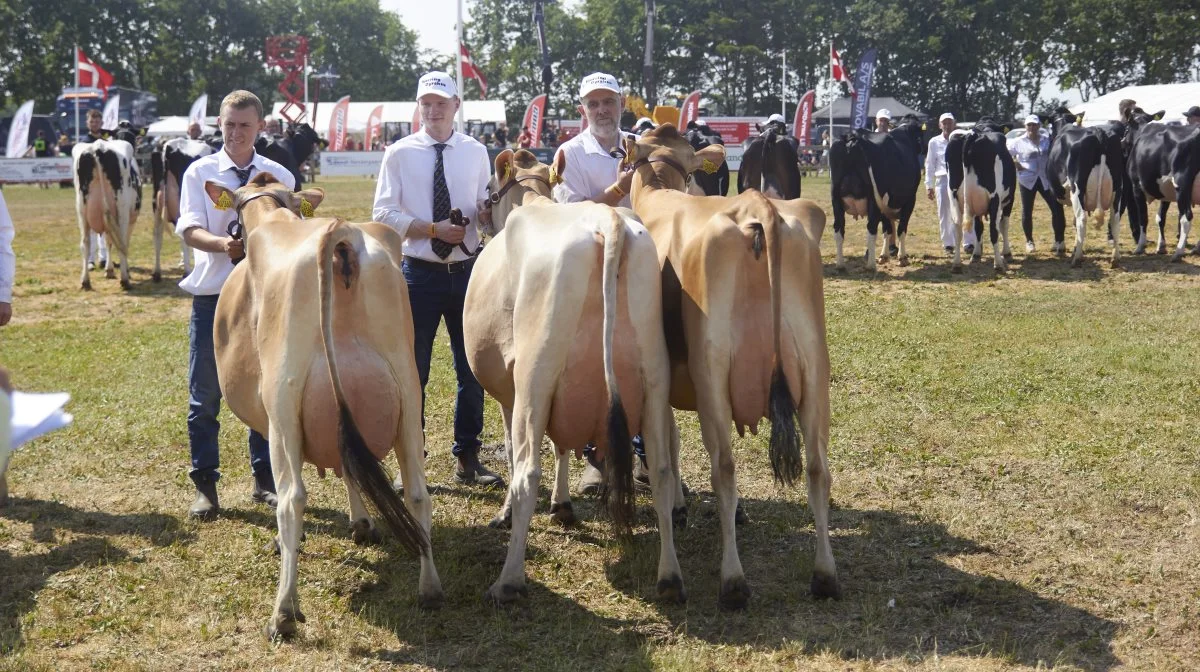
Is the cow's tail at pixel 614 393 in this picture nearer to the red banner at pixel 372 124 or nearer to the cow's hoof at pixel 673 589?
the cow's hoof at pixel 673 589

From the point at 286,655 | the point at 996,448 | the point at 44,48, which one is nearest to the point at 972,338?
the point at 996,448

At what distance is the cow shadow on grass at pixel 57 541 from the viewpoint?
17.2 feet

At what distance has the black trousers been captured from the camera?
53.9ft

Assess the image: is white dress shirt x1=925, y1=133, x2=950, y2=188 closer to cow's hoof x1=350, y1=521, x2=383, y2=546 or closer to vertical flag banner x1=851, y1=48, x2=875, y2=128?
cow's hoof x1=350, y1=521, x2=383, y2=546

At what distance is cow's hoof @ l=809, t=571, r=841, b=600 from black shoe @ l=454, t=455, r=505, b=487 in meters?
2.47

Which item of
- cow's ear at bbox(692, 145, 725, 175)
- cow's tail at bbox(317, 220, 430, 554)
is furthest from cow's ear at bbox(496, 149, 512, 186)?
cow's tail at bbox(317, 220, 430, 554)

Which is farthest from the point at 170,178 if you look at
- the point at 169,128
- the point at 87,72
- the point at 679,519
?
the point at 169,128

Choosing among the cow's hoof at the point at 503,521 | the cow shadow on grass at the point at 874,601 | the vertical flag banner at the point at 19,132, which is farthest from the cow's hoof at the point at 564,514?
the vertical flag banner at the point at 19,132

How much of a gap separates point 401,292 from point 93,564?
7.68ft

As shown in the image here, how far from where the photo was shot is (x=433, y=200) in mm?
6410

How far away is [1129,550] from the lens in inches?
214

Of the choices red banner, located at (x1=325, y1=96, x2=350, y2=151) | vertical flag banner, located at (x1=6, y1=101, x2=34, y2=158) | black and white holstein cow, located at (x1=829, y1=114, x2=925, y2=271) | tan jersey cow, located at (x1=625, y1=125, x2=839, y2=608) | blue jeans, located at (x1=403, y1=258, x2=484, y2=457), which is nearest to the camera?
tan jersey cow, located at (x1=625, y1=125, x2=839, y2=608)

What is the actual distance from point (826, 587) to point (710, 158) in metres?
2.57

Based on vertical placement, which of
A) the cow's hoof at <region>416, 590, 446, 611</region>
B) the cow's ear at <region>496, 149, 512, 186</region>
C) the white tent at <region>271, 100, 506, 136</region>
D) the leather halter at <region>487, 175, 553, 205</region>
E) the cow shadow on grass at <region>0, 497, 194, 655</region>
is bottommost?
the cow shadow on grass at <region>0, 497, 194, 655</region>
